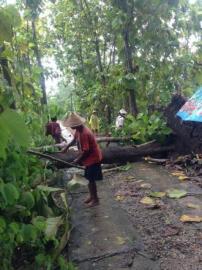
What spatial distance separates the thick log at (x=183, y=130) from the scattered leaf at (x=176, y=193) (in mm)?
1970

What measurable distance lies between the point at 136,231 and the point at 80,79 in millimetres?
15047

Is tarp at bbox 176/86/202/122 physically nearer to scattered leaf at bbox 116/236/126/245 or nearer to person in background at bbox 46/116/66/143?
scattered leaf at bbox 116/236/126/245

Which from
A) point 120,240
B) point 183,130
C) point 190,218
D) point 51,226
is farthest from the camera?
point 183,130

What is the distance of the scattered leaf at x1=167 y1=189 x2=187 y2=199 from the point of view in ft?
17.7

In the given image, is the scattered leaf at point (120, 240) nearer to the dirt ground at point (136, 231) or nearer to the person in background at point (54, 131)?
the dirt ground at point (136, 231)

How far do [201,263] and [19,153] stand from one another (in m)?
1.97

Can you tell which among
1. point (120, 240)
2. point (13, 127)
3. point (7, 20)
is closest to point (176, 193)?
point (120, 240)

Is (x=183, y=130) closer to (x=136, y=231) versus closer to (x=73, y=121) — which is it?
(x=73, y=121)

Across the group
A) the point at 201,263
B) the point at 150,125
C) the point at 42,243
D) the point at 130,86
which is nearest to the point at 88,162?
the point at 42,243

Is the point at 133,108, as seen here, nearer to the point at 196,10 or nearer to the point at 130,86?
the point at 130,86

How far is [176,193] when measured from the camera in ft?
18.1

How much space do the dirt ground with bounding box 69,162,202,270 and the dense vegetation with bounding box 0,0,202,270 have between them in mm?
384

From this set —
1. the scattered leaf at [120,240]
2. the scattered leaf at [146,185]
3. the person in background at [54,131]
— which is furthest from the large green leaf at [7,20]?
the person in background at [54,131]

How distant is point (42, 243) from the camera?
3.52 m
